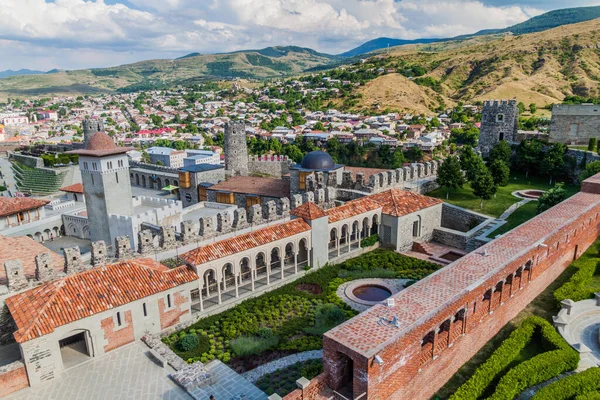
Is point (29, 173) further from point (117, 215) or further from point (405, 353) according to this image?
point (405, 353)

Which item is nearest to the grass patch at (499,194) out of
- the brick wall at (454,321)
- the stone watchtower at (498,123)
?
the stone watchtower at (498,123)

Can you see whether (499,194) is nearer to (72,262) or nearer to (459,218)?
(459,218)

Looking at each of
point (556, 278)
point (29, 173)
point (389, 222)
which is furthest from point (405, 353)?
point (29, 173)

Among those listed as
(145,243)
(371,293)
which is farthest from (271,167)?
(145,243)

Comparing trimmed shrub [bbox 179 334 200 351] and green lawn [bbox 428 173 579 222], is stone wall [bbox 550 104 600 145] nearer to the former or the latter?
green lawn [bbox 428 173 579 222]

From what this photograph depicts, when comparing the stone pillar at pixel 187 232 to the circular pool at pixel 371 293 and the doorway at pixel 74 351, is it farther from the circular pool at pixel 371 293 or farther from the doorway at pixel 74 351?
the circular pool at pixel 371 293
